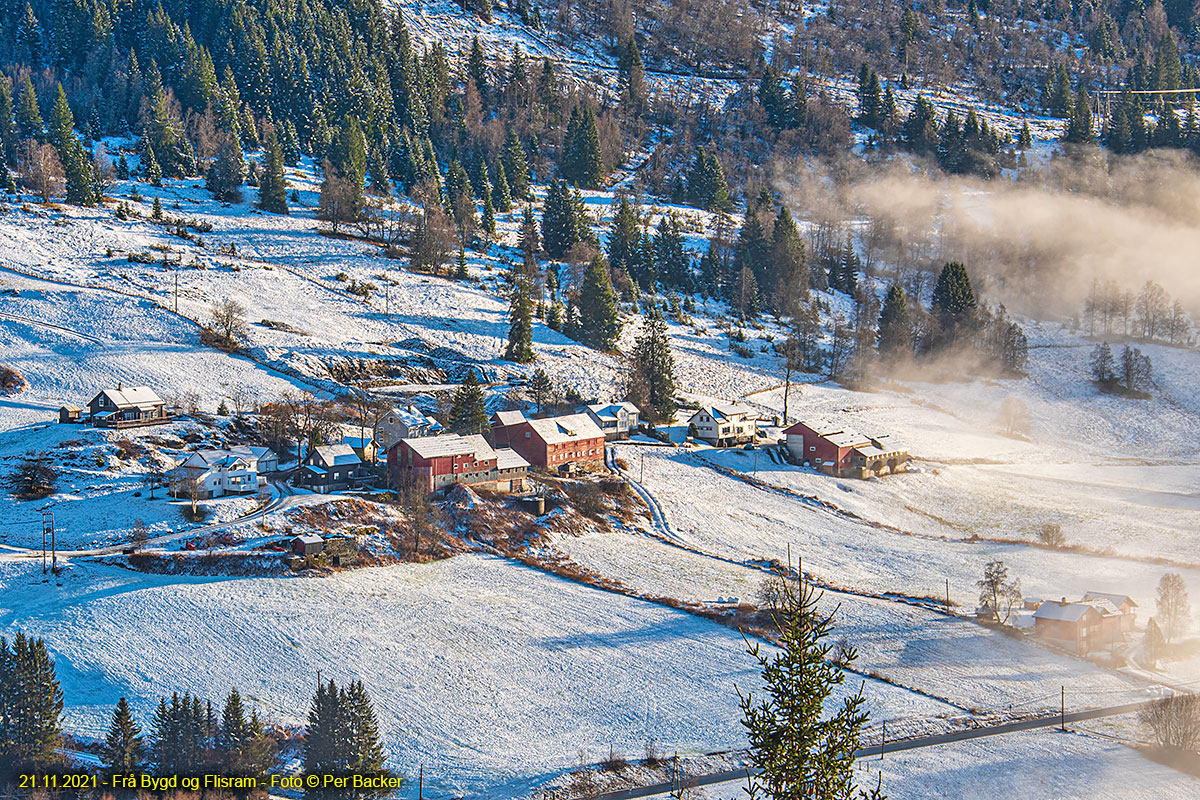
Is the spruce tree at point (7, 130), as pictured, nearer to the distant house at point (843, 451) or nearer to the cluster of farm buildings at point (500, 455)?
Result: the cluster of farm buildings at point (500, 455)

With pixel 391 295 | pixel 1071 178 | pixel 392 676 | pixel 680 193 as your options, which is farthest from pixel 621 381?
pixel 1071 178

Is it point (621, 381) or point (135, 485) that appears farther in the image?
point (621, 381)

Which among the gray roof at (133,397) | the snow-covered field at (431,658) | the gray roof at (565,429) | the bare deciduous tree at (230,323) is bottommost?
the snow-covered field at (431,658)

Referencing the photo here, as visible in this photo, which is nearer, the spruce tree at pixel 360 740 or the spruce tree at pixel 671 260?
the spruce tree at pixel 360 740

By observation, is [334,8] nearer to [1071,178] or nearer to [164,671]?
[1071,178]

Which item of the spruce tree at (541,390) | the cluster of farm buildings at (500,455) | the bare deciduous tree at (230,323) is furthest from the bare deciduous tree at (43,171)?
the spruce tree at (541,390)

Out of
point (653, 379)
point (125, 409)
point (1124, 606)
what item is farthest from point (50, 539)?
point (1124, 606)
